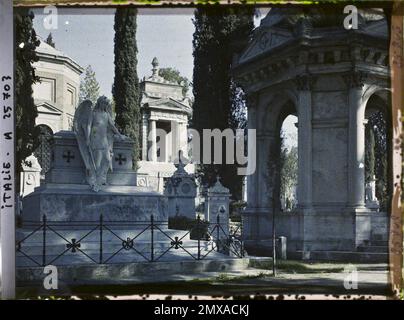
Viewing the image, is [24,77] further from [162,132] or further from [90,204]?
[162,132]

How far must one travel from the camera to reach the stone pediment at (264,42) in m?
9.02

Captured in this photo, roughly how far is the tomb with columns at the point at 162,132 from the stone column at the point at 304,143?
2.84 metres

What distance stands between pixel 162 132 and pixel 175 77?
1466 millimetres

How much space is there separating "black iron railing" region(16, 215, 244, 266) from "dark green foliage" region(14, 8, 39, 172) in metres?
1.32

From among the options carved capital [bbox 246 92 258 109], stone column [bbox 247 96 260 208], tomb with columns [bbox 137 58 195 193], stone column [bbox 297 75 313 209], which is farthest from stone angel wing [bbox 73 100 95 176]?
stone column [bbox 297 75 313 209]

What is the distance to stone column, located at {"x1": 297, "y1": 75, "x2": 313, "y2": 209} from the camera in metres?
10.3

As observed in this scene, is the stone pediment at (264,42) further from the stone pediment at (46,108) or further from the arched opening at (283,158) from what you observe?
the stone pediment at (46,108)

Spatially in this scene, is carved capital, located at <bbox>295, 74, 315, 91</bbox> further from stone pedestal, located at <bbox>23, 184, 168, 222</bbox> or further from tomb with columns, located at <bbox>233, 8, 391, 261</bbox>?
stone pedestal, located at <bbox>23, 184, 168, 222</bbox>

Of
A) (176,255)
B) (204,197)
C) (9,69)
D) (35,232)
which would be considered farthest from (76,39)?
(204,197)

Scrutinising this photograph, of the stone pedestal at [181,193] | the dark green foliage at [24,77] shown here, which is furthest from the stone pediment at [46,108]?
the stone pedestal at [181,193]

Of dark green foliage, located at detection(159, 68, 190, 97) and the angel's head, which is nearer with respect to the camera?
dark green foliage, located at detection(159, 68, 190, 97)

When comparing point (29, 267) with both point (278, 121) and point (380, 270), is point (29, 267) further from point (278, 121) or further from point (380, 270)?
point (278, 121)

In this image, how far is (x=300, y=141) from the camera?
10.7 meters

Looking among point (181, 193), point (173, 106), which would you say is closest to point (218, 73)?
point (173, 106)
